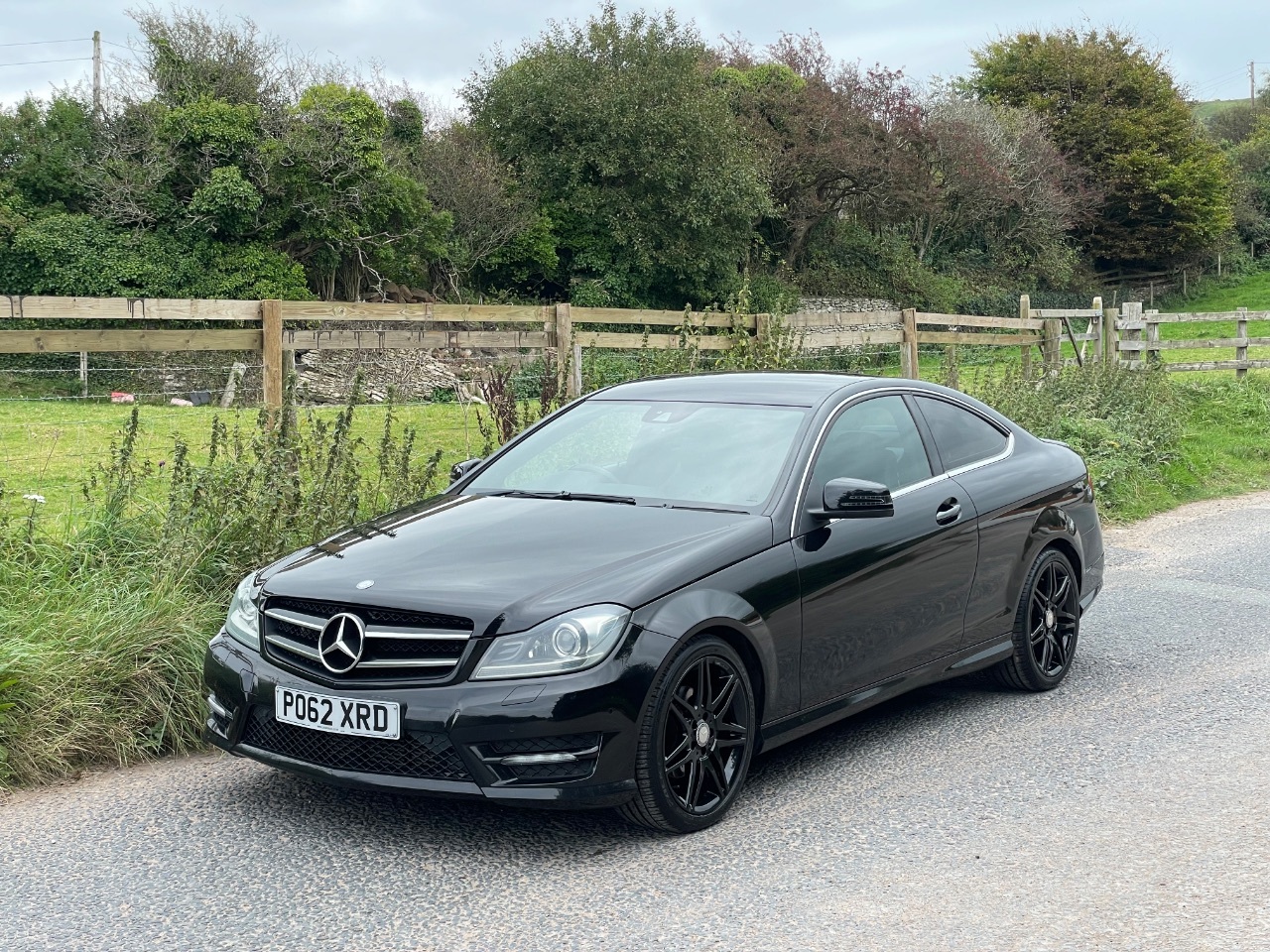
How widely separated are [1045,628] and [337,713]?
365cm

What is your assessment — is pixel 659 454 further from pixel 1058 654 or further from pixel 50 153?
pixel 50 153

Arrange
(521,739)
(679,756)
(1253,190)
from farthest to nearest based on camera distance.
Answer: (1253,190), (679,756), (521,739)

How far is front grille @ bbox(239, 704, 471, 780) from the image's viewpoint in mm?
4211

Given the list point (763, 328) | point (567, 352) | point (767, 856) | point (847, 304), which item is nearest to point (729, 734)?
point (767, 856)

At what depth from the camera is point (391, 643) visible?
4367 millimetres

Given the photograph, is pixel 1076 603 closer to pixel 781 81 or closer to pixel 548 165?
pixel 548 165

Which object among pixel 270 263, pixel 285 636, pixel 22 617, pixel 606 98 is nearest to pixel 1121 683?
pixel 285 636

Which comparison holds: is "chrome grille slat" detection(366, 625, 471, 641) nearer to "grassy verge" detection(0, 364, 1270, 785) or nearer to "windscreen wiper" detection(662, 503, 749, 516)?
"windscreen wiper" detection(662, 503, 749, 516)

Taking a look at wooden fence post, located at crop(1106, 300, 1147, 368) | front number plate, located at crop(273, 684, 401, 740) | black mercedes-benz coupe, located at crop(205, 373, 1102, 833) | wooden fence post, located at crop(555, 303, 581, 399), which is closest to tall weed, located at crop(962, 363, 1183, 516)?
wooden fence post, located at crop(1106, 300, 1147, 368)

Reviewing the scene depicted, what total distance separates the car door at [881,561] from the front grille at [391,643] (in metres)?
1.38

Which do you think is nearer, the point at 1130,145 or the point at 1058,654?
the point at 1058,654

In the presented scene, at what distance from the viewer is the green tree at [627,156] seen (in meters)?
36.6

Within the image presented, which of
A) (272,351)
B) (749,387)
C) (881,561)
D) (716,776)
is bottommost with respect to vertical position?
(716,776)

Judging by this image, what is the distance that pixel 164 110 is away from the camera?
31.4m
